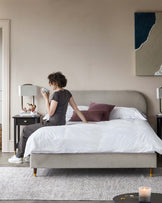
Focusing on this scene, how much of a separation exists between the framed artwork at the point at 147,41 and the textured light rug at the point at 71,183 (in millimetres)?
2151

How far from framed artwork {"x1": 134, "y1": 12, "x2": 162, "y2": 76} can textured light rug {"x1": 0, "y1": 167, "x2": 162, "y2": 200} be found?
215 cm

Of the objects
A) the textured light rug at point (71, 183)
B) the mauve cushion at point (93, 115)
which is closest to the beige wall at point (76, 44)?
the mauve cushion at point (93, 115)

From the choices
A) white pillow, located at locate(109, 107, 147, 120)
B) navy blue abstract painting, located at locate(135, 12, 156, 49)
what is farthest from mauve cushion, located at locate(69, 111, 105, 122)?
navy blue abstract painting, located at locate(135, 12, 156, 49)

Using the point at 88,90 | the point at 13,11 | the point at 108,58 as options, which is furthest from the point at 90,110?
the point at 13,11

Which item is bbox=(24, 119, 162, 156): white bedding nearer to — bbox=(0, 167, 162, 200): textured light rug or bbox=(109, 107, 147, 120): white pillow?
bbox=(0, 167, 162, 200): textured light rug

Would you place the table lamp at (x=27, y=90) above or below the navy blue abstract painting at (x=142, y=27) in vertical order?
below

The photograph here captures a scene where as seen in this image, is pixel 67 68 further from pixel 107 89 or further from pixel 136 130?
pixel 136 130

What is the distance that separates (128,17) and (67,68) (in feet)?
4.56

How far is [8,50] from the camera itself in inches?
239

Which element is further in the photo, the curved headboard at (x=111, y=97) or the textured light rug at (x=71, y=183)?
the curved headboard at (x=111, y=97)

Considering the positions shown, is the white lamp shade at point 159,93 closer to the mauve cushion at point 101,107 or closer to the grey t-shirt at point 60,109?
the mauve cushion at point 101,107

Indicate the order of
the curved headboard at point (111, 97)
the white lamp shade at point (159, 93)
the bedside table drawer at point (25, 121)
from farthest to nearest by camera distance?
the curved headboard at point (111, 97) → the white lamp shade at point (159, 93) → the bedside table drawer at point (25, 121)

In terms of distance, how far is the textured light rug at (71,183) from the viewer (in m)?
3.35

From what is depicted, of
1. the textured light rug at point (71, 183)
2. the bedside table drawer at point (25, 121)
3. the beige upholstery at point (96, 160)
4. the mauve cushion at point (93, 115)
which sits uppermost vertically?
the mauve cushion at point (93, 115)
